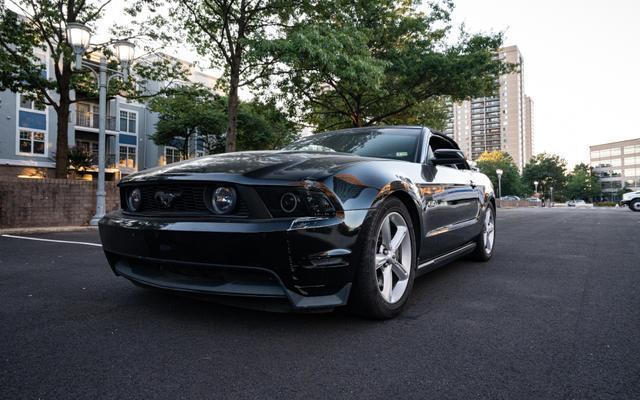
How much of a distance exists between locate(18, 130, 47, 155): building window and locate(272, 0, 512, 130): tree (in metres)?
18.5

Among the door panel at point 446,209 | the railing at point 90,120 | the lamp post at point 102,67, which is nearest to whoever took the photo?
the door panel at point 446,209

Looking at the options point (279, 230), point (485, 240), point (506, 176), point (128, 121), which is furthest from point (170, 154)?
point (506, 176)

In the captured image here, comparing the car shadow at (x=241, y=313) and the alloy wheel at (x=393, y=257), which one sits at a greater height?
the alloy wheel at (x=393, y=257)

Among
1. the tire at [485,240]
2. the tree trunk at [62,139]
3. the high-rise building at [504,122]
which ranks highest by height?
the high-rise building at [504,122]

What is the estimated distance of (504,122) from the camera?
437ft

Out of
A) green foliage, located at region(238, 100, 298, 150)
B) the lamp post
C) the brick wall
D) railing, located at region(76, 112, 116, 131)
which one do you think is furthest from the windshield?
railing, located at region(76, 112, 116, 131)

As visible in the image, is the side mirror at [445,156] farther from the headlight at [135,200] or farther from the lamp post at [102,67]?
the lamp post at [102,67]

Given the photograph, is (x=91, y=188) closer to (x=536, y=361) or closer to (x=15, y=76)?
(x=15, y=76)

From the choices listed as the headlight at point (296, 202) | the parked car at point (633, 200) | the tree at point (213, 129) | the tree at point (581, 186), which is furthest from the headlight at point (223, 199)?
the tree at point (581, 186)

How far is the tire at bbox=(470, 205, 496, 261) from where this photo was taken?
432cm

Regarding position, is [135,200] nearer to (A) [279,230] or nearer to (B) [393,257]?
(A) [279,230]

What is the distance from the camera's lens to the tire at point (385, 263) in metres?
2.07

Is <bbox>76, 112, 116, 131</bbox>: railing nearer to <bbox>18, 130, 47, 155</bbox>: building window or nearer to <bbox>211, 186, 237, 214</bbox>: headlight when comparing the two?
<bbox>18, 130, 47, 155</bbox>: building window

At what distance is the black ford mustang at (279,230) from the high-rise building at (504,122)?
138 meters
